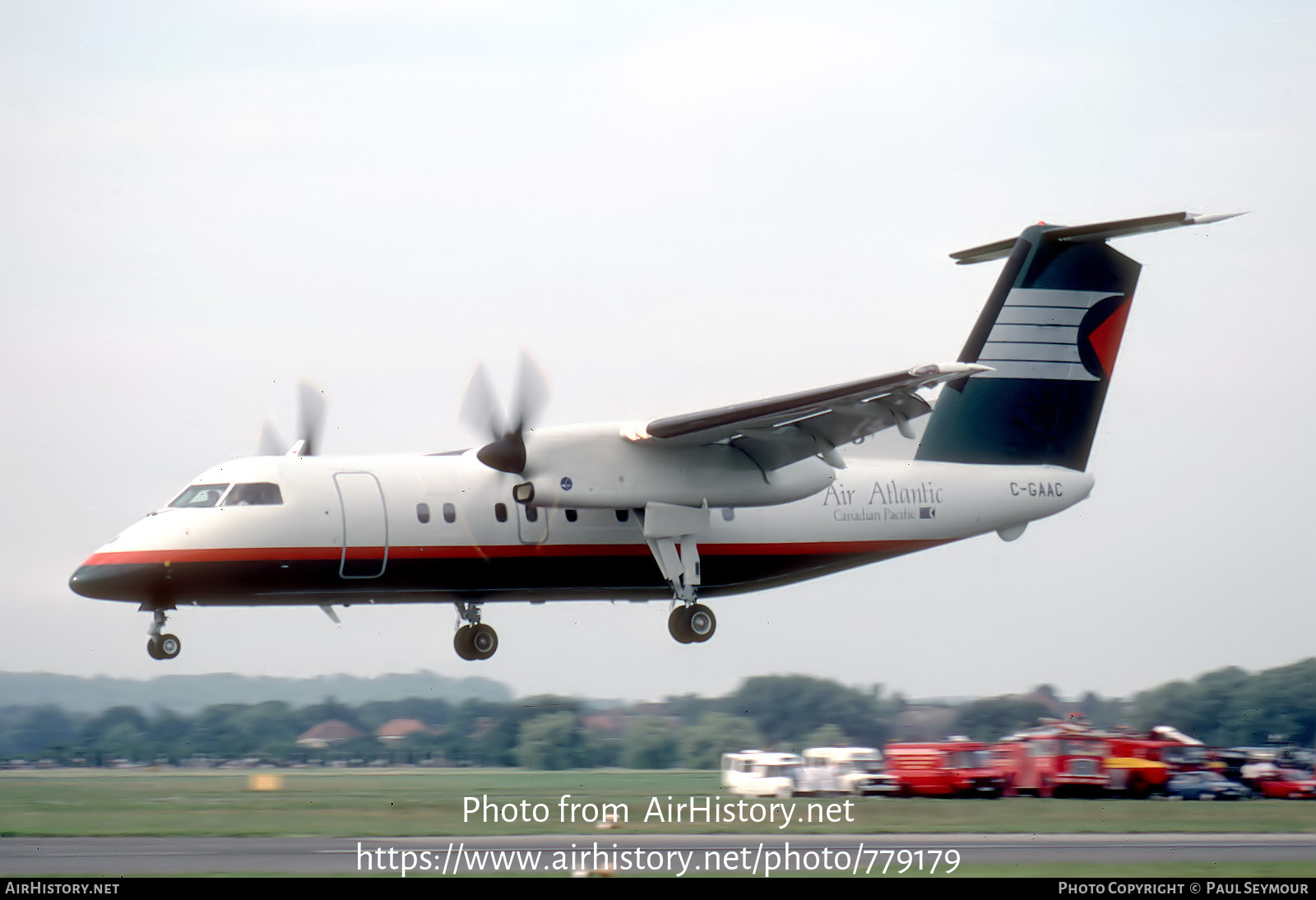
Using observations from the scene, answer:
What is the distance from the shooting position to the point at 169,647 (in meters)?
19.1

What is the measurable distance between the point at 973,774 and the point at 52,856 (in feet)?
35.2

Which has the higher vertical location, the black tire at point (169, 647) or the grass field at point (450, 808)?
the black tire at point (169, 647)

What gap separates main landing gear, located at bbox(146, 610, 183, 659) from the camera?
1897 cm

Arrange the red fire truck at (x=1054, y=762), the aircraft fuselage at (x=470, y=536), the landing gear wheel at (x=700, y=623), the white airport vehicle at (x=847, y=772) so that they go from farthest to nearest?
the landing gear wheel at (x=700, y=623) < the red fire truck at (x=1054, y=762) < the aircraft fuselage at (x=470, y=536) < the white airport vehicle at (x=847, y=772)

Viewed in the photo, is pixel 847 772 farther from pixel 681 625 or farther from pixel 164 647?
pixel 164 647

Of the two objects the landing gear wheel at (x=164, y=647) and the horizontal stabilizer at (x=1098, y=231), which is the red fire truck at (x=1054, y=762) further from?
the landing gear wheel at (x=164, y=647)

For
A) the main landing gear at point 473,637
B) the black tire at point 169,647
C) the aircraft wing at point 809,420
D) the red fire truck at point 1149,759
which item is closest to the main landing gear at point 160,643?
the black tire at point 169,647

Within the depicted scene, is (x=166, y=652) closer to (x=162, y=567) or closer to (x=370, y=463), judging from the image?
(x=162, y=567)

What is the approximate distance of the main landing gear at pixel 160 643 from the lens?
62.2 ft

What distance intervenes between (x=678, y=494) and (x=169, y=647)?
21.9 feet

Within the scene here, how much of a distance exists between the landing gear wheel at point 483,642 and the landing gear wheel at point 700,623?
8.94ft

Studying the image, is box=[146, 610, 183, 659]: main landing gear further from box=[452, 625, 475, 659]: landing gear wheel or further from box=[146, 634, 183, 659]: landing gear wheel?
box=[452, 625, 475, 659]: landing gear wheel
